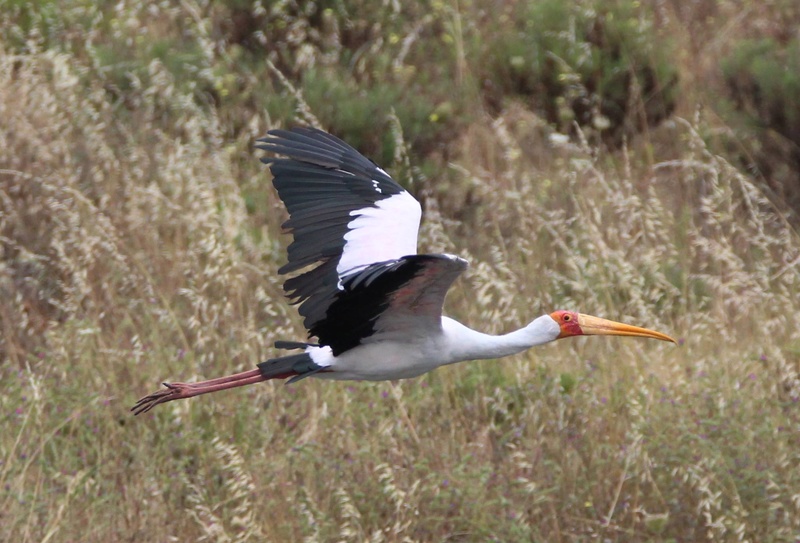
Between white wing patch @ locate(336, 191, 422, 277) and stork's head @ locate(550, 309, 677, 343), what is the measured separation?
0.71 meters

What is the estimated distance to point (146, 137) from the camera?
28.6ft

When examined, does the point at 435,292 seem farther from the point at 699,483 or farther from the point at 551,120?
the point at 551,120

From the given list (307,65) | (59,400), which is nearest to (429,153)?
(307,65)

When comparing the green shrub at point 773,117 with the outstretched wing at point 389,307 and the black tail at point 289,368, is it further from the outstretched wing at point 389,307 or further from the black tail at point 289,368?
the black tail at point 289,368

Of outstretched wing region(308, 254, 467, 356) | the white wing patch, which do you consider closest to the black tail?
outstretched wing region(308, 254, 467, 356)

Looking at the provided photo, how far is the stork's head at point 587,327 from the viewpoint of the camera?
564cm

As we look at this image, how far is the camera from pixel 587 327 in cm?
Answer: 567

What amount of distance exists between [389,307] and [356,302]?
147mm

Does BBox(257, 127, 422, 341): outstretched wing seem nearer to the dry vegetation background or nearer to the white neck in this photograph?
the white neck

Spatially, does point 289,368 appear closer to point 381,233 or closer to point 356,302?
point 356,302

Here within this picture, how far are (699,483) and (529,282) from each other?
2.16 meters

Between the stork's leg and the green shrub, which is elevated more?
the stork's leg

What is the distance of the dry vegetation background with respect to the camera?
19.4ft

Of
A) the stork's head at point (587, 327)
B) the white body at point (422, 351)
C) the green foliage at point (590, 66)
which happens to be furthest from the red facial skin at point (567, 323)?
the green foliage at point (590, 66)
